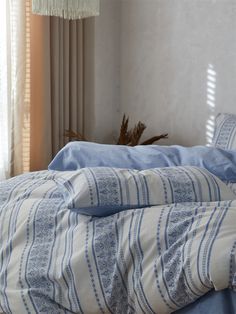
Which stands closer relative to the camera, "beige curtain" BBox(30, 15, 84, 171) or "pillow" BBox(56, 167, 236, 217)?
"pillow" BBox(56, 167, 236, 217)

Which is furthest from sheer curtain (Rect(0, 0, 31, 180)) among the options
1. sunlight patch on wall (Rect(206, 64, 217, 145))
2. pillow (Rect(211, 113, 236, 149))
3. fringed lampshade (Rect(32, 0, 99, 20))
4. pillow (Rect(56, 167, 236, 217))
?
pillow (Rect(56, 167, 236, 217))

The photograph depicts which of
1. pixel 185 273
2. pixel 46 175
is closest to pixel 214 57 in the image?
pixel 46 175

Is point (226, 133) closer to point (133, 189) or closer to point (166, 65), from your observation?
point (166, 65)

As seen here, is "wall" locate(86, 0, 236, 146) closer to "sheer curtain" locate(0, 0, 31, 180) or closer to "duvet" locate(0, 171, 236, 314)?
"sheer curtain" locate(0, 0, 31, 180)

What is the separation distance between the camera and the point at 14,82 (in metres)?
4.26

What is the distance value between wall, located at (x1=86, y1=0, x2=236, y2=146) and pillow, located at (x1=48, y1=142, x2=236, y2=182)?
1065 mm

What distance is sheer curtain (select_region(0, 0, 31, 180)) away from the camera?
419 cm

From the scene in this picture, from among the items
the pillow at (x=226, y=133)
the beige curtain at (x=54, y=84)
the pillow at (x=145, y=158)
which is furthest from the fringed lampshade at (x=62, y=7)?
the beige curtain at (x=54, y=84)

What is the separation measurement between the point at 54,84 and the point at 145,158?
1.55m

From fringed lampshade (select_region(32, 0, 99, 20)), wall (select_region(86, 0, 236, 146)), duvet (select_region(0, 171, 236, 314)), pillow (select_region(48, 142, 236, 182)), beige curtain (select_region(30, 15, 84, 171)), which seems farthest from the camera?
beige curtain (select_region(30, 15, 84, 171))

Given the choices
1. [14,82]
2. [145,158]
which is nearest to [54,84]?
[14,82]

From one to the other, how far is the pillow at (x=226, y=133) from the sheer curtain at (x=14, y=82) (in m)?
1.28

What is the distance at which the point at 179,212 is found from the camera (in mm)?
2086

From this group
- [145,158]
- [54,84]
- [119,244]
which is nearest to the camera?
[119,244]
